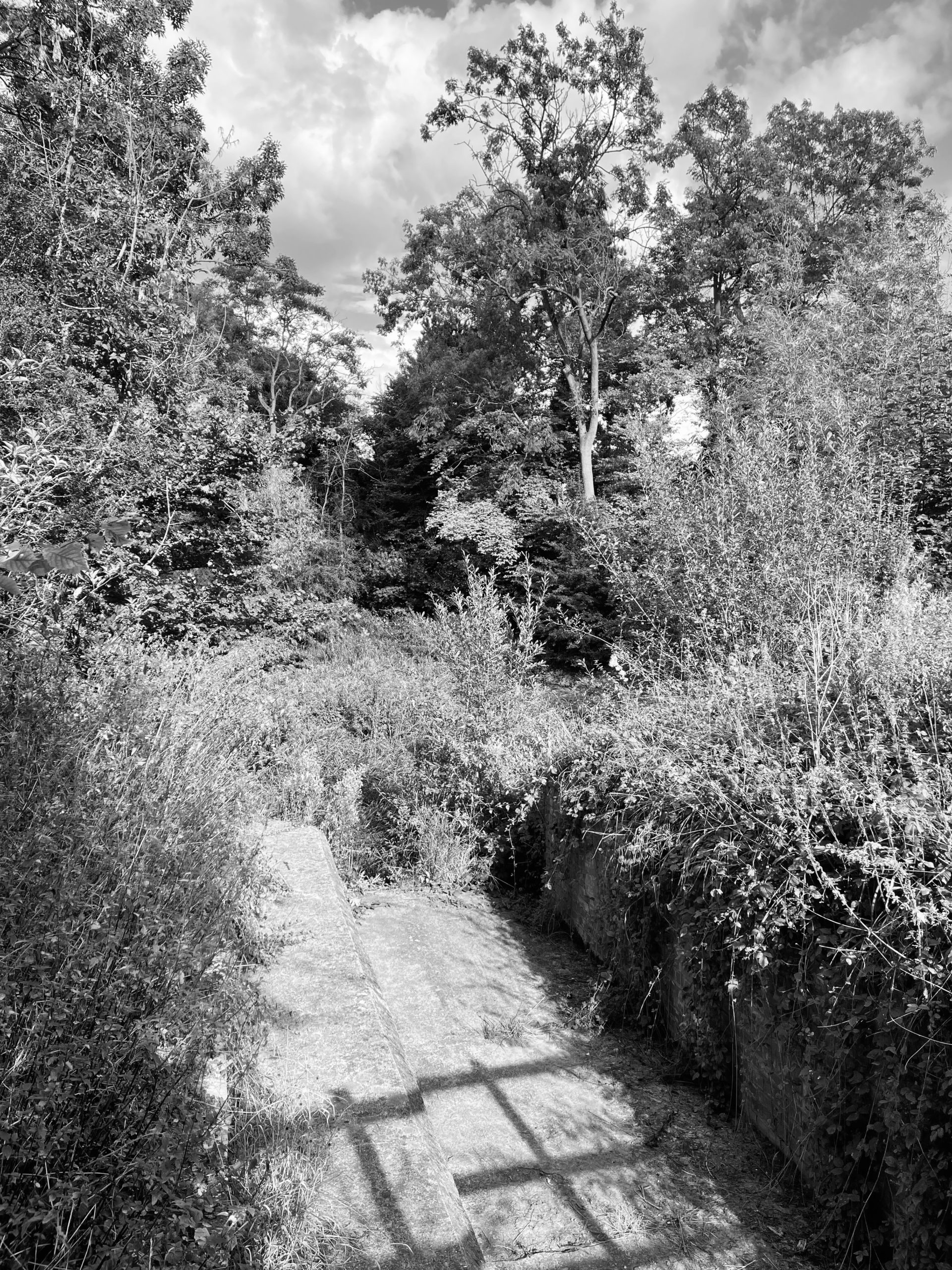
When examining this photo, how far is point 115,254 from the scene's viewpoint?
33.6 ft

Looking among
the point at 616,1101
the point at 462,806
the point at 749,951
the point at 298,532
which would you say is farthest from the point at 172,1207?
the point at 298,532

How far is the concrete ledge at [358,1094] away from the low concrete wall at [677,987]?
1.24 meters

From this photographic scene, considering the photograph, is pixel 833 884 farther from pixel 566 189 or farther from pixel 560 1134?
→ pixel 566 189

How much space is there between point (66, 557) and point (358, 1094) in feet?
6.13

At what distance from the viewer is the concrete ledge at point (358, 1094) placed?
1.92 metres

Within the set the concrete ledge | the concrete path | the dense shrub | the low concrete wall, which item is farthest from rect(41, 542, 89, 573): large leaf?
the low concrete wall

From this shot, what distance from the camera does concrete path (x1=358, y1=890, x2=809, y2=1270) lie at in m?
2.63

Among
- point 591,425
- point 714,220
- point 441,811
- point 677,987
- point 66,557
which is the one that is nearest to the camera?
point 66,557

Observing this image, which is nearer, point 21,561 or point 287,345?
point 21,561

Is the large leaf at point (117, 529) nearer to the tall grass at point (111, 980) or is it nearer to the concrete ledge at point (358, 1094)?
the tall grass at point (111, 980)

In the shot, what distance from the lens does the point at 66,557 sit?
5.33ft

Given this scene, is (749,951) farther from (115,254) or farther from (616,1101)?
(115,254)

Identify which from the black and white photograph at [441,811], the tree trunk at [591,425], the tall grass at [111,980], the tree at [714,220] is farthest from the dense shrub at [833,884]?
the tree at [714,220]

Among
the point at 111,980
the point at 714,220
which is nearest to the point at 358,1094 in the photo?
the point at 111,980
